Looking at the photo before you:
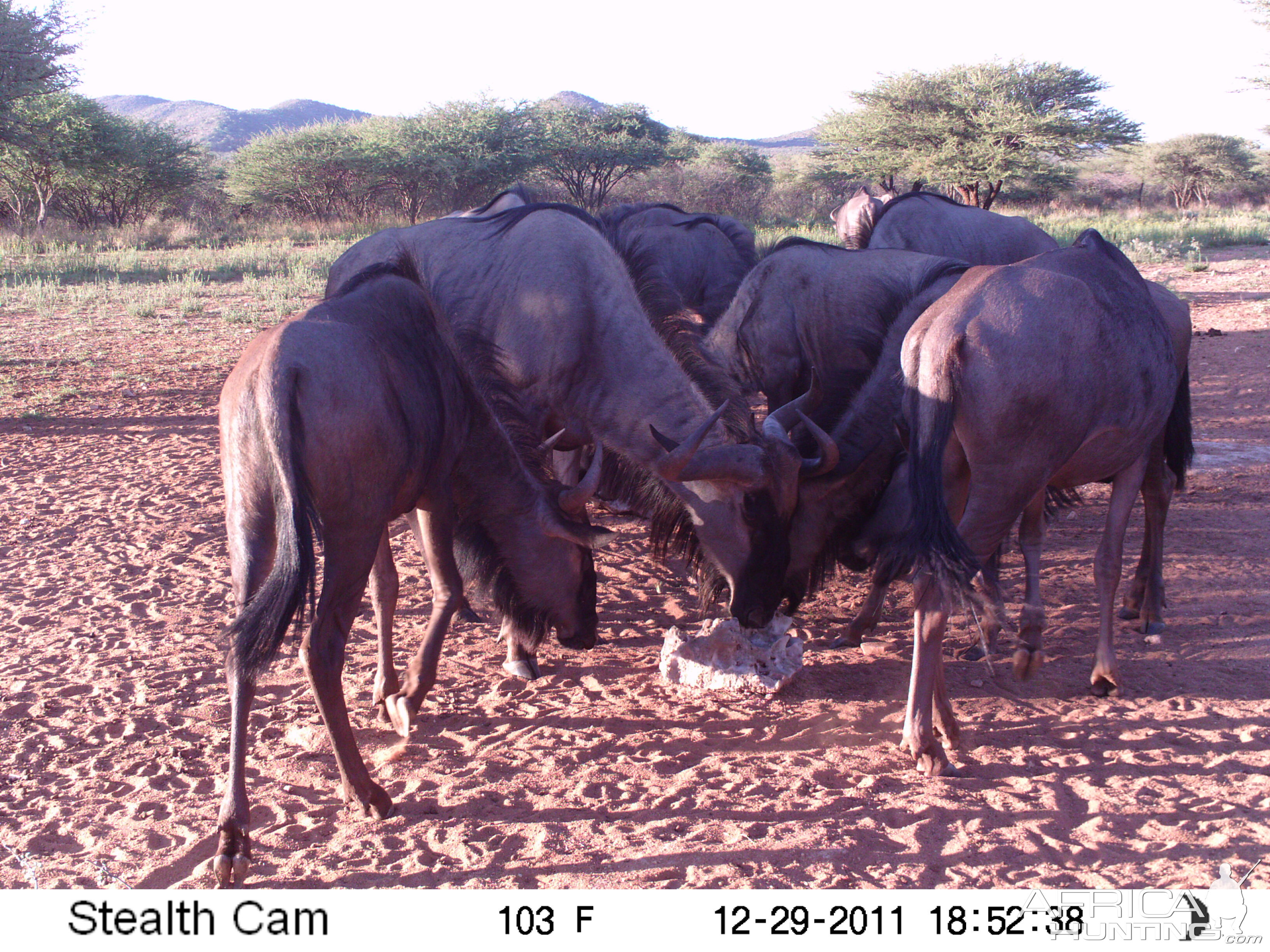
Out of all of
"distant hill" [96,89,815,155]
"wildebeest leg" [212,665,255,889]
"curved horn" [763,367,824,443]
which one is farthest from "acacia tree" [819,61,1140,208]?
"distant hill" [96,89,815,155]

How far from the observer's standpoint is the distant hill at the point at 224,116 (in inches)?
3519

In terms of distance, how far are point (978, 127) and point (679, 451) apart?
2726 cm

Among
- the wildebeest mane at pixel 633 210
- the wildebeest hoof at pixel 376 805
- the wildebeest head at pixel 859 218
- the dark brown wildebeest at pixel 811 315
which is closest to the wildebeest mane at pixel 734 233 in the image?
the wildebeest mane at pixel 633 210

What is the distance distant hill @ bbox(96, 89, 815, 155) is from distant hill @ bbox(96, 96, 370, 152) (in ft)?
0.18

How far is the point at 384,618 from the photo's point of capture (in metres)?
3.92

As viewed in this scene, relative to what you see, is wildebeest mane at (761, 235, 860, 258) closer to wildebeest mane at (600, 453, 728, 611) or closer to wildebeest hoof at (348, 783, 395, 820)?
wildebeest mane at (600, 453, 728, 611)

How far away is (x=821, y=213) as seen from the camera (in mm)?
35562

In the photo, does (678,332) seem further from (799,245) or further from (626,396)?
(799,245)

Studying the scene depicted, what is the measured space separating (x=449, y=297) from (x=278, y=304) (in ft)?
31.2

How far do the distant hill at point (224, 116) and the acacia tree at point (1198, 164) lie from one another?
7451cm

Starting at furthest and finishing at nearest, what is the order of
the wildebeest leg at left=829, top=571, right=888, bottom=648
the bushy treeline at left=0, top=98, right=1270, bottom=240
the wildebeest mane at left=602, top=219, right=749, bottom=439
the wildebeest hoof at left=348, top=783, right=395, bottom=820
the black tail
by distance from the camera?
1. the bushy treeline at left=0, top=98, right=1270, bottom=240
2. the black tail
3. the wildebeest leg at left=829, top=571, right=888, bottom=648
4. the wildebeest mane at left=602, top=219, right=749, bottom=439
5. the wildebeest hoof at left=348, top=783, right=395, bottom=820

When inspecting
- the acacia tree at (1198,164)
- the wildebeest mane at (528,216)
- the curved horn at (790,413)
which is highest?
the acacia tree at (1198,164)

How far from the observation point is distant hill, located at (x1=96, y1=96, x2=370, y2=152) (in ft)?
293

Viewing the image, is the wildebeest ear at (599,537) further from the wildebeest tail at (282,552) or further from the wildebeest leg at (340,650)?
the wildebeest tail at (282,552)
